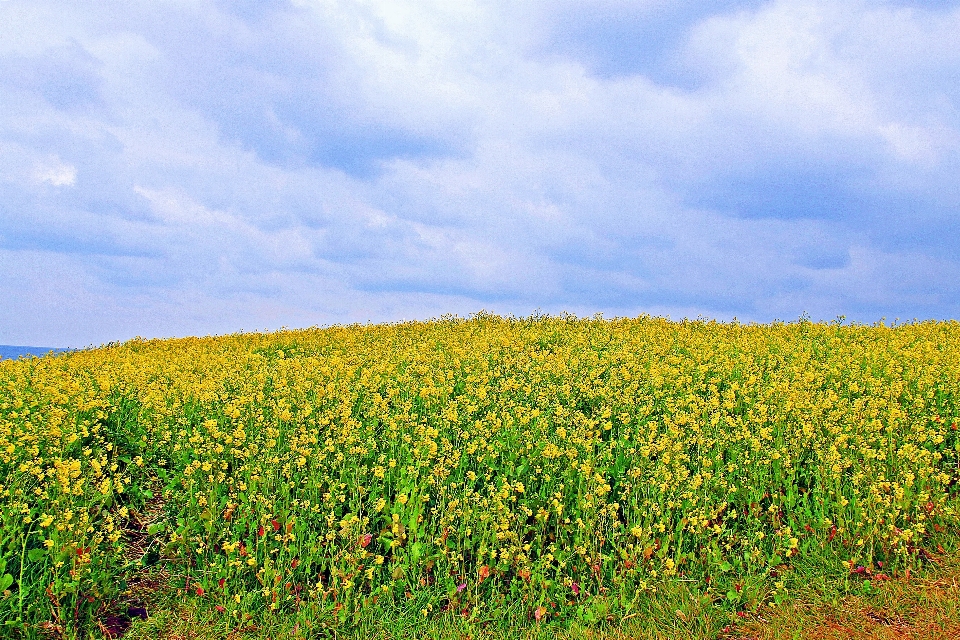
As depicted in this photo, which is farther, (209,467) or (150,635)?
(209,467)

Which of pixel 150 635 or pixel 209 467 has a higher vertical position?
pixel 209 467

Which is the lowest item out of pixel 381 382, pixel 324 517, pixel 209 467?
pixel 324 517

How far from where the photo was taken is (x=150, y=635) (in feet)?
19.4

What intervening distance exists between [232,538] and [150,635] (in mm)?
958

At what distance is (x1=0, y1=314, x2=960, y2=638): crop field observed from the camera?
6000mm

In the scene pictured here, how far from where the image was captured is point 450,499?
6527mm

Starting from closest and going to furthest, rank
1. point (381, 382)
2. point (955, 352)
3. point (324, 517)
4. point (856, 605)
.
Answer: point (856, 605) < point (324, 517) < point (381, 382) < point (955, 352)

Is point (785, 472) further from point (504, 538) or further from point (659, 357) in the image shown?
point (659, 357)

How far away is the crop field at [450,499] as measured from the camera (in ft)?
19.7

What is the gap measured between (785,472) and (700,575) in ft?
5.98

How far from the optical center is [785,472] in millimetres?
7477

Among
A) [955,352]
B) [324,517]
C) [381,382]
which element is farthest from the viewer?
[955,352]

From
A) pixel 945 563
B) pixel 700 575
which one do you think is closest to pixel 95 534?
pixel 700 575

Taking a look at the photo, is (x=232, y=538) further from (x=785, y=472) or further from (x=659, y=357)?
(x=659, y=357)
